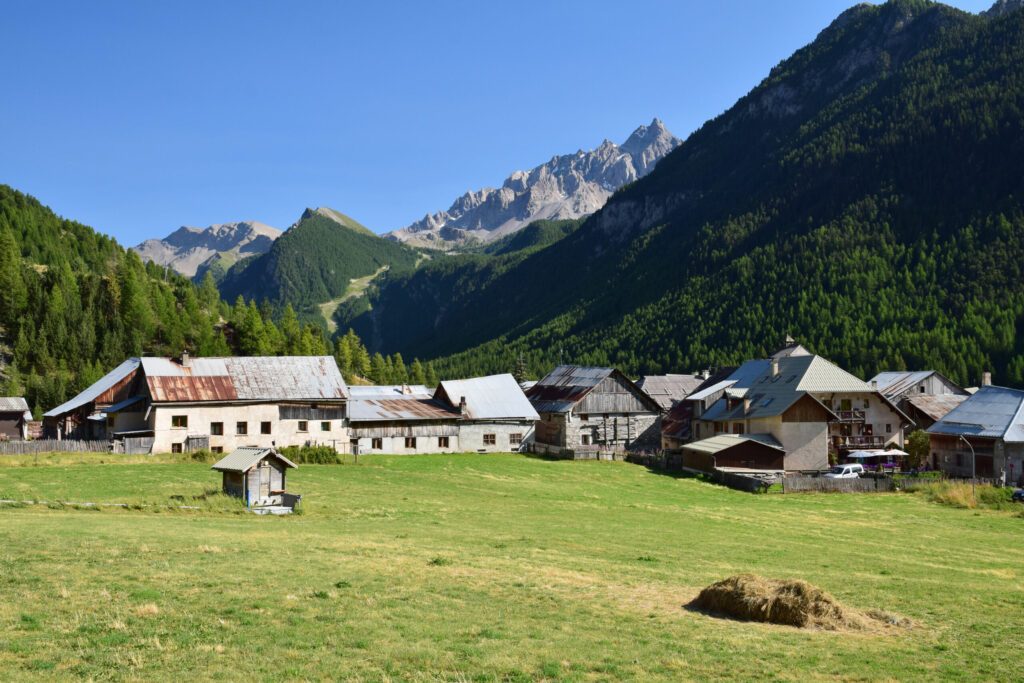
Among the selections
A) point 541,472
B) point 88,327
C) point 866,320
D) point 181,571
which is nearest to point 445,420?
point 541,472

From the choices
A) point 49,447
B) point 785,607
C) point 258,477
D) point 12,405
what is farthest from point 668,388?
point 785,607

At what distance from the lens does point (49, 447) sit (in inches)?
2224

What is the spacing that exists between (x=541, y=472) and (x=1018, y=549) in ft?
112

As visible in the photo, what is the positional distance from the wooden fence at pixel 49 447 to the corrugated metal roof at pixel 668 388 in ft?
242

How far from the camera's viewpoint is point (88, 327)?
127 metres

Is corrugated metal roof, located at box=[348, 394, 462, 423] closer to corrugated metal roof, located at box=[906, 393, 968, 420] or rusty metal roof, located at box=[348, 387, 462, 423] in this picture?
rusty metal roof, located at box=[348, 387, 462, 423]

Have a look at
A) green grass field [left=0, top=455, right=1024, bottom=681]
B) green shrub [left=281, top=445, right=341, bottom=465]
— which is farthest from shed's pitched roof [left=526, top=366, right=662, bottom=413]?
green grass field [left=0, top=455, right=1024, bottom=681]

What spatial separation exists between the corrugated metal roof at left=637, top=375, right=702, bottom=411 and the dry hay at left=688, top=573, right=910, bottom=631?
92.0m

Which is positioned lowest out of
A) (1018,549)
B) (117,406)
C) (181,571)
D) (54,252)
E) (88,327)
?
(1018,549)

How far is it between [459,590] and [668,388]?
316 feet

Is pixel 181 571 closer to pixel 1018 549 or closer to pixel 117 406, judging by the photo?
pixel 1018 549

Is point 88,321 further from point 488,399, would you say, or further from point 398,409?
point 488,399

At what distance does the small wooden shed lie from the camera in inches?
1480

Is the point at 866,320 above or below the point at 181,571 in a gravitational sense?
above
